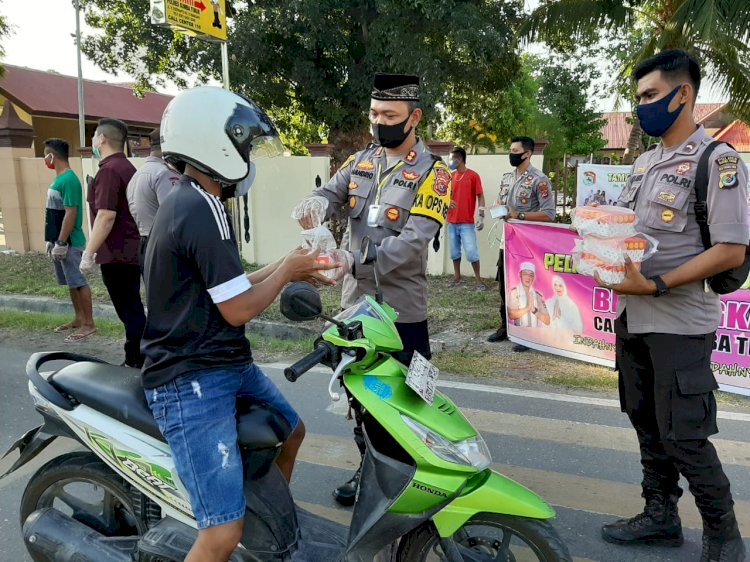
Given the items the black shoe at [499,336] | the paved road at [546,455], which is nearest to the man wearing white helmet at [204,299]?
the paved road at [546,455]

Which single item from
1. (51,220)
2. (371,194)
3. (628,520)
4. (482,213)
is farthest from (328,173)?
(628,520)

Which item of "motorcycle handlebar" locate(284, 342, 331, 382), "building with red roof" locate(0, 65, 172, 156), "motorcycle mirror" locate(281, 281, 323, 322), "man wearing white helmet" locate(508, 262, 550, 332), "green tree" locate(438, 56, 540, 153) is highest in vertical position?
"building with red roof" locate(0, 65, 172, 156)

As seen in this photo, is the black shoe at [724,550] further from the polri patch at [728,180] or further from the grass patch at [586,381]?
the grass patch at [586,381]

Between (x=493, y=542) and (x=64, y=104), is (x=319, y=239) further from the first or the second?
(x=64, y=104)

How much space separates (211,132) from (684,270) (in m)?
1.83

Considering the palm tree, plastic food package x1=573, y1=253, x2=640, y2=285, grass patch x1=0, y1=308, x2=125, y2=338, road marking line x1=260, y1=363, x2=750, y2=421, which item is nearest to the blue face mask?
plastic food package x1=573, y1=253, x2=640, y2=285

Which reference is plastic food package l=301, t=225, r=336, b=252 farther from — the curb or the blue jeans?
the blue jeans

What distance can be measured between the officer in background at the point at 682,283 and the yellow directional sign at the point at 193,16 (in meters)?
5.79

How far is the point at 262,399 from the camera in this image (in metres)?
2.39

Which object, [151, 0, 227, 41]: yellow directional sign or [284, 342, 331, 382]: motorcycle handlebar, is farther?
[151, 0, 227, 41]: yellow directional sign

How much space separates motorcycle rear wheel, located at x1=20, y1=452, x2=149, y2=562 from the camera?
239 cm

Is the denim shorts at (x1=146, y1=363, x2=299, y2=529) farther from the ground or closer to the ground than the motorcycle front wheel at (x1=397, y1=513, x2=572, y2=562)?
farther from the ground

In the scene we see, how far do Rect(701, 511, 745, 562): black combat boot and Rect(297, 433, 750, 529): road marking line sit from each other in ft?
1.51

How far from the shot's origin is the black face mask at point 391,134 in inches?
116
